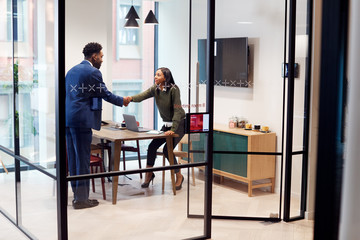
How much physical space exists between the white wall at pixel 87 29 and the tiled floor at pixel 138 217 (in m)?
0.86

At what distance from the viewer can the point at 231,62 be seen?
4.06m

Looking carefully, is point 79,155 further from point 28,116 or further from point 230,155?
point 230,155

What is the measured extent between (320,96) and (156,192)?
10.1 feet

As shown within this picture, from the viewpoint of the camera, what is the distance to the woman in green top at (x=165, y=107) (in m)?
3.36

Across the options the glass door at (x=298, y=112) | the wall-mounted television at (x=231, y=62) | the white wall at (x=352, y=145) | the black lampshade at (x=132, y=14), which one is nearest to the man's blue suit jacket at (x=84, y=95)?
the black lampshade at (x=132, y=14)

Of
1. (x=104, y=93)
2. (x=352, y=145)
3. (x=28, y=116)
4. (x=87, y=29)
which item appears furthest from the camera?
(x=28, y=116)

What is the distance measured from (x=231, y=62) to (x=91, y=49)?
4.76 ft

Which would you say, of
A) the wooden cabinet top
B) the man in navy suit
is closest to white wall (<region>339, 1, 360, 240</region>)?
the man in navy suit

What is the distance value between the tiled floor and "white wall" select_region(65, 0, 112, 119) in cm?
86

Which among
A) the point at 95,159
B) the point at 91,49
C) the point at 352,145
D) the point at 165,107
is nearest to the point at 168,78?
the point at 165,107

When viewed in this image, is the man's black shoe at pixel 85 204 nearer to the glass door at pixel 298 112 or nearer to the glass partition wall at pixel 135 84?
the glass partition wall at pixel 135 84

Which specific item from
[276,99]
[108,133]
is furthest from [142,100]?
[276,99]

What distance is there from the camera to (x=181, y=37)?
3.53 metres

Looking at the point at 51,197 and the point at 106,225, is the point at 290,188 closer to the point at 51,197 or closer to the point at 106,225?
the point at 106,225
